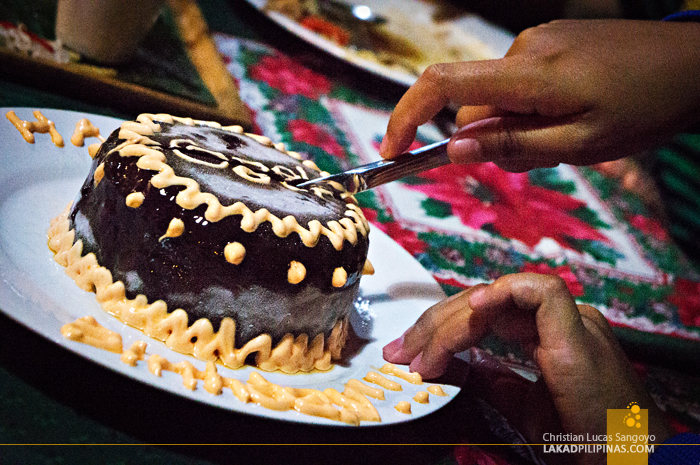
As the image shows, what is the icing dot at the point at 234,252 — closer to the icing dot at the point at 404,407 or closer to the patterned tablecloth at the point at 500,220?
the icing dot at the point at 404,407

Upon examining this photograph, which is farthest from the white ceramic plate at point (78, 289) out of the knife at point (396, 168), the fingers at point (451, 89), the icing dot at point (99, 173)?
the fingers at point (451, 89)

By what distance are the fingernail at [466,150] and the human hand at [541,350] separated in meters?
0.27

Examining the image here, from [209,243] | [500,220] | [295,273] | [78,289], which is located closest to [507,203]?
[500,220]

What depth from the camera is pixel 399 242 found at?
1.71m

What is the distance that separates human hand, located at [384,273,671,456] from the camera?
1.00m

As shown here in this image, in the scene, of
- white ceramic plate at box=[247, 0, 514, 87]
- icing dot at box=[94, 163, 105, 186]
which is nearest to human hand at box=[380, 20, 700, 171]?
icing dot at box=[94, 163, 105, 186]

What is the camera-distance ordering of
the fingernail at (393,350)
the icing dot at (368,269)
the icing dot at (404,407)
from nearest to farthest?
1. the icing dot at (404,407)
2. the fingernail at (393,350)
3. the icing dot at (368,269)

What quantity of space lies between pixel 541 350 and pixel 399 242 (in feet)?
2.40

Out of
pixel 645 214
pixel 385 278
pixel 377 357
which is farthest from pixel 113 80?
pixel 645 214

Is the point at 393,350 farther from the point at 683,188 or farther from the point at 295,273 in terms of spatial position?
the point at 683,188

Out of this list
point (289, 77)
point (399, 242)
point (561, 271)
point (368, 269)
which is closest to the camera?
point (368, 269)

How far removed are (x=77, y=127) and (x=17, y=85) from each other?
0.95 ft

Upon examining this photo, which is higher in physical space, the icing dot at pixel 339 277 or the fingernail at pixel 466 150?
the fingernail at pixel 466 150

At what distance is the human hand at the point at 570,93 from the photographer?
1103 mm
